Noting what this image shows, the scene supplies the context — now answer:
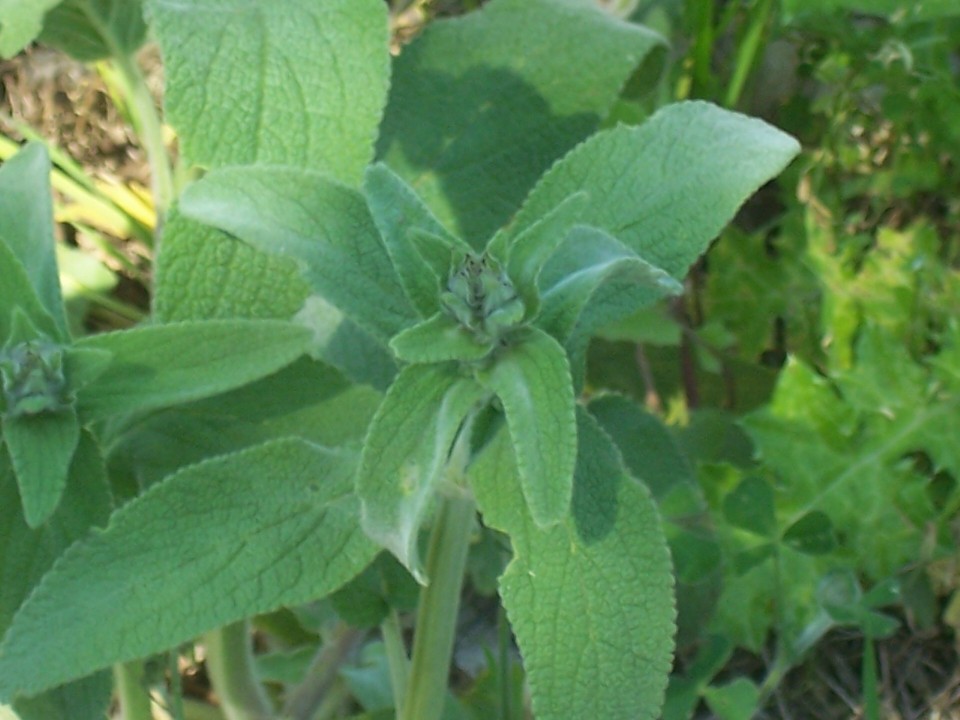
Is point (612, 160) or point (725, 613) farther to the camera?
point (725, 613)

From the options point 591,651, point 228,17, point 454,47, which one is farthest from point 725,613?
point 228,17

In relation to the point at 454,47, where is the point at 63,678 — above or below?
below

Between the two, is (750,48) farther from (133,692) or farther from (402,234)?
(133,692)

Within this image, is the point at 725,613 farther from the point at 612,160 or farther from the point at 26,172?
the point at 26,172

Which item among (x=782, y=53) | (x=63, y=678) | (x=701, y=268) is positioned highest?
(x=782, y=53)

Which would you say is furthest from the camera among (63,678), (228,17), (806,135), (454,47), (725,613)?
(806,135)

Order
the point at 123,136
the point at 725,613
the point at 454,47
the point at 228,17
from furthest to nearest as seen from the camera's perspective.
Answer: the point at 123,136
the point at 725,613
the point at 454,47
the point at 228,17

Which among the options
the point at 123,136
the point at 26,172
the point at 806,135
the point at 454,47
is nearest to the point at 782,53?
the point at 806,135

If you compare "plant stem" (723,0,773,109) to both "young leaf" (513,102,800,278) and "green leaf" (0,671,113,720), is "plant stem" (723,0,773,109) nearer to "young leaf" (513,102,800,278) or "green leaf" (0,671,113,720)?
"young leaf" (513,102,800,278)
